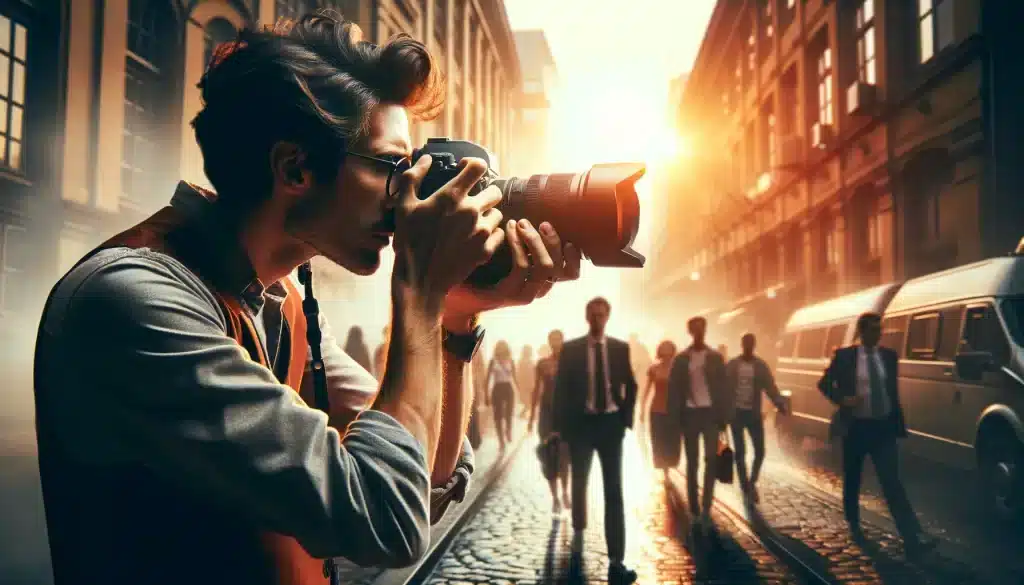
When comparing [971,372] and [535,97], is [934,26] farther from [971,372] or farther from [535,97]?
[535,97]

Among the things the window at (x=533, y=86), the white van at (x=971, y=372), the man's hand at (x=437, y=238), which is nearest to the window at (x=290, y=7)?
the white van at (x=971, y=372)

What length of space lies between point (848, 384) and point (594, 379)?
2028mm

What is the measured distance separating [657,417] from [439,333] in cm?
895

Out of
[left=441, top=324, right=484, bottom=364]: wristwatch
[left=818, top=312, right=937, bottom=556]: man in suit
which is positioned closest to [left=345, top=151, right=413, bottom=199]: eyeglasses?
[left=441, top=324, right=484, bottom=364]: wristwatch

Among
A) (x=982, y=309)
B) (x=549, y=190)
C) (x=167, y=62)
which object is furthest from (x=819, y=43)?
(x=549, y=190)

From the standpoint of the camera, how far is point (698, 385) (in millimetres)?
8453

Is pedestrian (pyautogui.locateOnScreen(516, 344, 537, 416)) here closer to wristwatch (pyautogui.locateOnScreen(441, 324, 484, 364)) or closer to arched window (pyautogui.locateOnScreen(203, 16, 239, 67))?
arched window (pyautogui.locateOnScreen(203, 16, 239, 67))

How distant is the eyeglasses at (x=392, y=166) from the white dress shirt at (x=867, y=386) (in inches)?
247

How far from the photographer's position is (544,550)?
678 centimetres

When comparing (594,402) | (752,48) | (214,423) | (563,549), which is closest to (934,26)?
(594,402)

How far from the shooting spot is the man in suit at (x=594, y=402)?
6.57 m

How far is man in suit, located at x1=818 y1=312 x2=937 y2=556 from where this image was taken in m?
6.69

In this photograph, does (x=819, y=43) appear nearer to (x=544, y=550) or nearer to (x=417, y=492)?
(x=544, y=550)

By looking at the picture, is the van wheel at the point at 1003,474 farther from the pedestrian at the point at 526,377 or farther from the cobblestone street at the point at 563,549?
the pedestrian at the point at 526,377
